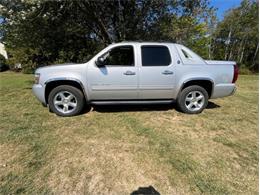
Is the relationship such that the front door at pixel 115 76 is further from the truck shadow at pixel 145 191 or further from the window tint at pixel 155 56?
the truck shadow at pixel 145 191

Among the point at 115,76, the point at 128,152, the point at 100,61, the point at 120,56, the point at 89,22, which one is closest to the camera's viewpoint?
the point at 128,152

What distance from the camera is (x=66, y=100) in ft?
17.0


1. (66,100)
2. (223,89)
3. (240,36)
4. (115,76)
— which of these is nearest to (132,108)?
(115,76)

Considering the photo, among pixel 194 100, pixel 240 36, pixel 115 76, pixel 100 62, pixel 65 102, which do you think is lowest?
pixel 194 100

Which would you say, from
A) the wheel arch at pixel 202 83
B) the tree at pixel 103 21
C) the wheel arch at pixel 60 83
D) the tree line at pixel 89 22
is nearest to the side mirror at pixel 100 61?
the wheel arch at pixel 60 83

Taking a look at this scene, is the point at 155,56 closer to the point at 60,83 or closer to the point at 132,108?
the point at 132,108

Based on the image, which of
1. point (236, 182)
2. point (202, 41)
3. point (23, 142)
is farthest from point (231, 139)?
point (202, 41)

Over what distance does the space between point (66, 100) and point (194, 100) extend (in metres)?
3.29

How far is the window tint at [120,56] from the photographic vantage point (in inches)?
202

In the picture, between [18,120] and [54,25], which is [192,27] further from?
[18,120]

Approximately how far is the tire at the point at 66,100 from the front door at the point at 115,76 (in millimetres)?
348

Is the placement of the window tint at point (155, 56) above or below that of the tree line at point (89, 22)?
below

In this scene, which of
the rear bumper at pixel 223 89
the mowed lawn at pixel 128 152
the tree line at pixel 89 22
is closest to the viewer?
the mowed lawn at pixel 128 152

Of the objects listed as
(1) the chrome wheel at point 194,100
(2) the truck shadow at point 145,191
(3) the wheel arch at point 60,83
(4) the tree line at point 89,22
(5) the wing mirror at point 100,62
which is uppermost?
(4) the tree line at point 89,22
